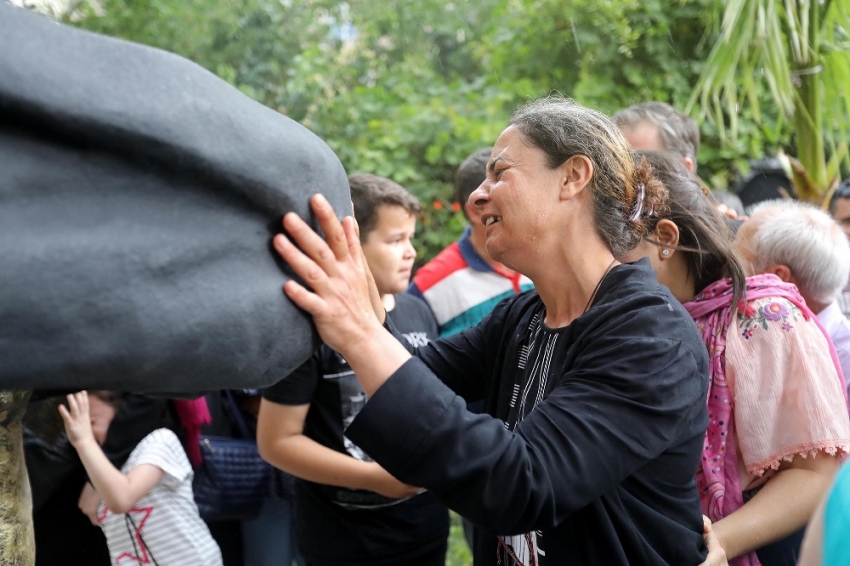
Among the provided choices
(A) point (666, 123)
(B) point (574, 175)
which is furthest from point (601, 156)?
(A) point (666, 123)

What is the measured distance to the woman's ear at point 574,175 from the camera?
1.72 metres

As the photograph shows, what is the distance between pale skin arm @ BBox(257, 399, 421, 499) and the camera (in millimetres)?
2413

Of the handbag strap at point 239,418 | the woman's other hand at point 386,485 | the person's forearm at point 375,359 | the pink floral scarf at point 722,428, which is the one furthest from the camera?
the handbag strap at point 239,418

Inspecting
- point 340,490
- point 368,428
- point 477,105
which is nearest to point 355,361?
point 368,428

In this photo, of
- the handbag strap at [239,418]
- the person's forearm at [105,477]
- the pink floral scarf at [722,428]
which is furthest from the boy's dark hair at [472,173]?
the person's forearm at [105,477]

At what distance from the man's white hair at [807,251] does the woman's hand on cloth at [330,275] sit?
1841 millimetres

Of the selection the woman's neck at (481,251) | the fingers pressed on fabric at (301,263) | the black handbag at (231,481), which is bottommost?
the black handbag at (231,481)

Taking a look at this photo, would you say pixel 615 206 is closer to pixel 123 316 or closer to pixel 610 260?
pixel 610 260

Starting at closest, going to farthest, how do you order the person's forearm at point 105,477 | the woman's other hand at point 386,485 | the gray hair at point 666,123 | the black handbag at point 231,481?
1. the woman's other hand at point 386,485
2. the person's forearm at point 105,477
3. the black handbag at point 231,481
4. the gray hair at point 666,123

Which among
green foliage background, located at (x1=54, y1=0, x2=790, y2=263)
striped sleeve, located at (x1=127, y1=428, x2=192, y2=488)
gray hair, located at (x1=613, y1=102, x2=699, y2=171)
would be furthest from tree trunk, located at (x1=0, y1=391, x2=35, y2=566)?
green foliage background, located at (x1=54, y1=0, x2=790, y2=263)

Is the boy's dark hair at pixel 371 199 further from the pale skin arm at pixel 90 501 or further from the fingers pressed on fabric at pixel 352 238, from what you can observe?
the fingers pressed on fabric at pixel 352 238

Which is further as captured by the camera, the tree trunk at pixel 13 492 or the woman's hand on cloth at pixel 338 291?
the tree trunk at pixel 13 492

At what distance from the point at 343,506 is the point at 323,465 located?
0.23m

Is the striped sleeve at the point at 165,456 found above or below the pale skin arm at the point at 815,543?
below
